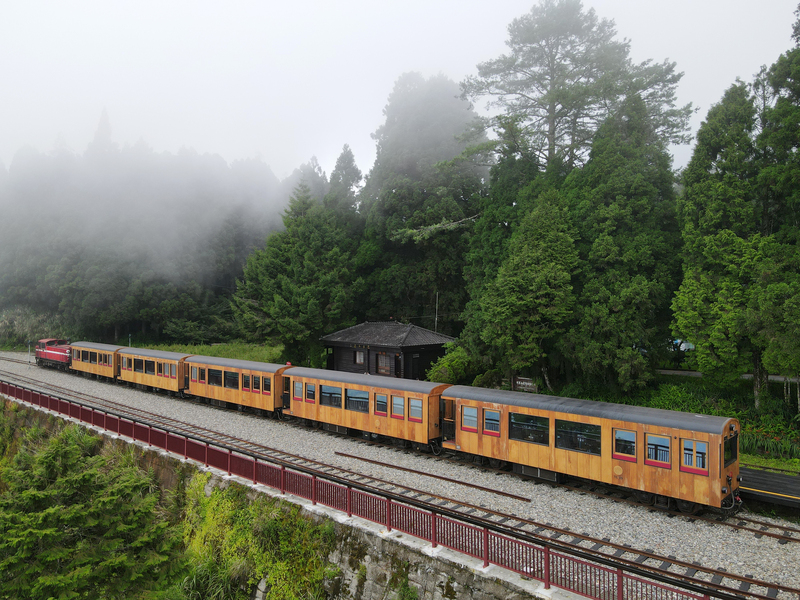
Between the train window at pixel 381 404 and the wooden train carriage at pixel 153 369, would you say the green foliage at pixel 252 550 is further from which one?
the wooden train carriage at pixel 153 369

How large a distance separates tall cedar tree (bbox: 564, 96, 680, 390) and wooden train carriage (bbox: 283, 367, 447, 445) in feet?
21.6

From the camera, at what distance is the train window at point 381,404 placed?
15660 mm

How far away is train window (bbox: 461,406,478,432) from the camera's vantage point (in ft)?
44.3

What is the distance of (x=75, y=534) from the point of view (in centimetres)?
799

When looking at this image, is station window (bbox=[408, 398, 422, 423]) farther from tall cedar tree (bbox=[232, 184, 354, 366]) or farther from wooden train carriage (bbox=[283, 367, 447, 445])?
tall cedar tree (bbox=[232, 184, 354, 366])

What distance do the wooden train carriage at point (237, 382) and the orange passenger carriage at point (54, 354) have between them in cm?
1549

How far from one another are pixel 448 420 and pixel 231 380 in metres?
11.3

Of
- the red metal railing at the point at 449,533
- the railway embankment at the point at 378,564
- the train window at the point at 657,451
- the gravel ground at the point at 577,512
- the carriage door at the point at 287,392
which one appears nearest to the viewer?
the red metal railing at the point at 449,533

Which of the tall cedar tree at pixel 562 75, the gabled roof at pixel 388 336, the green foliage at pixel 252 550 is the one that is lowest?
the green foliage at pixel 252 550

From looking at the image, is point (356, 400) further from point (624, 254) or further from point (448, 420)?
point (624, 254)

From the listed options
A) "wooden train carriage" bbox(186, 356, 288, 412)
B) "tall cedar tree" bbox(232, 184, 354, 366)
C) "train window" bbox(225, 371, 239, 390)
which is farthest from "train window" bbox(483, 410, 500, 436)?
"tall cedar tree" bbox(232, 184, 354, 366)

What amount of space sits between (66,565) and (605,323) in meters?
16.0

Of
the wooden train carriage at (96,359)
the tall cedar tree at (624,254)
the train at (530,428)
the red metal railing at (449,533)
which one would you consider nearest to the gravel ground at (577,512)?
the train at (530,428)

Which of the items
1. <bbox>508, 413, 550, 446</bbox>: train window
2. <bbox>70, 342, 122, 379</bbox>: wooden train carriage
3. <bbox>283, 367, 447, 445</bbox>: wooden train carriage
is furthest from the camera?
<bbox>70, 342, 122, 379</bbox>: wooden train carriage
